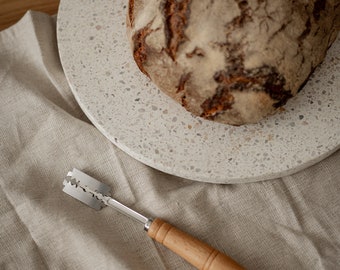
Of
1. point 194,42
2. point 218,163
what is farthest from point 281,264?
point 194,42

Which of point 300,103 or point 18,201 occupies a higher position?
point 300,103

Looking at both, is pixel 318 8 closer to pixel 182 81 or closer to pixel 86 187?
pixel 182 81

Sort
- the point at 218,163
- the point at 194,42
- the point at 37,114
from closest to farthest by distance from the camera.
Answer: the point at 194,42 < the point at 218,163 < the point at 37,114

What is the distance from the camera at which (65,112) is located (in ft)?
3.73

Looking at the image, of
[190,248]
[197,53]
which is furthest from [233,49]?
[190,248]

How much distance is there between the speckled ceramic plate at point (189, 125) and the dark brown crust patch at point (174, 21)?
19 centimetres

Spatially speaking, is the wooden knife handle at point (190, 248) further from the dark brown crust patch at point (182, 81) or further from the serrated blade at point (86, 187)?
the dark brown crust patch at point (182, 81)

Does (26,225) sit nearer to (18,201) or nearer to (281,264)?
(18,201)

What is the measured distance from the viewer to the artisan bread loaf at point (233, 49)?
2.89 feet

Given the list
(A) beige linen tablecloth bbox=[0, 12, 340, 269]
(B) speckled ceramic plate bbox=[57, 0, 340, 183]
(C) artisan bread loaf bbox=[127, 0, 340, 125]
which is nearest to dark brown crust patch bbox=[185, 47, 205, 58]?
(C) artisan bread loaf bbox=[127, 0, 340, 125]

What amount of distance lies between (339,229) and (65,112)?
2.12 ft

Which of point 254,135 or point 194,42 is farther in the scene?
point 254,135

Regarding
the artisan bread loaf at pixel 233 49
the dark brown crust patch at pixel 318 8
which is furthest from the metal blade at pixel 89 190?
the dark brown crust patch at pixel 318 8

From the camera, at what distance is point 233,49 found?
88cm
